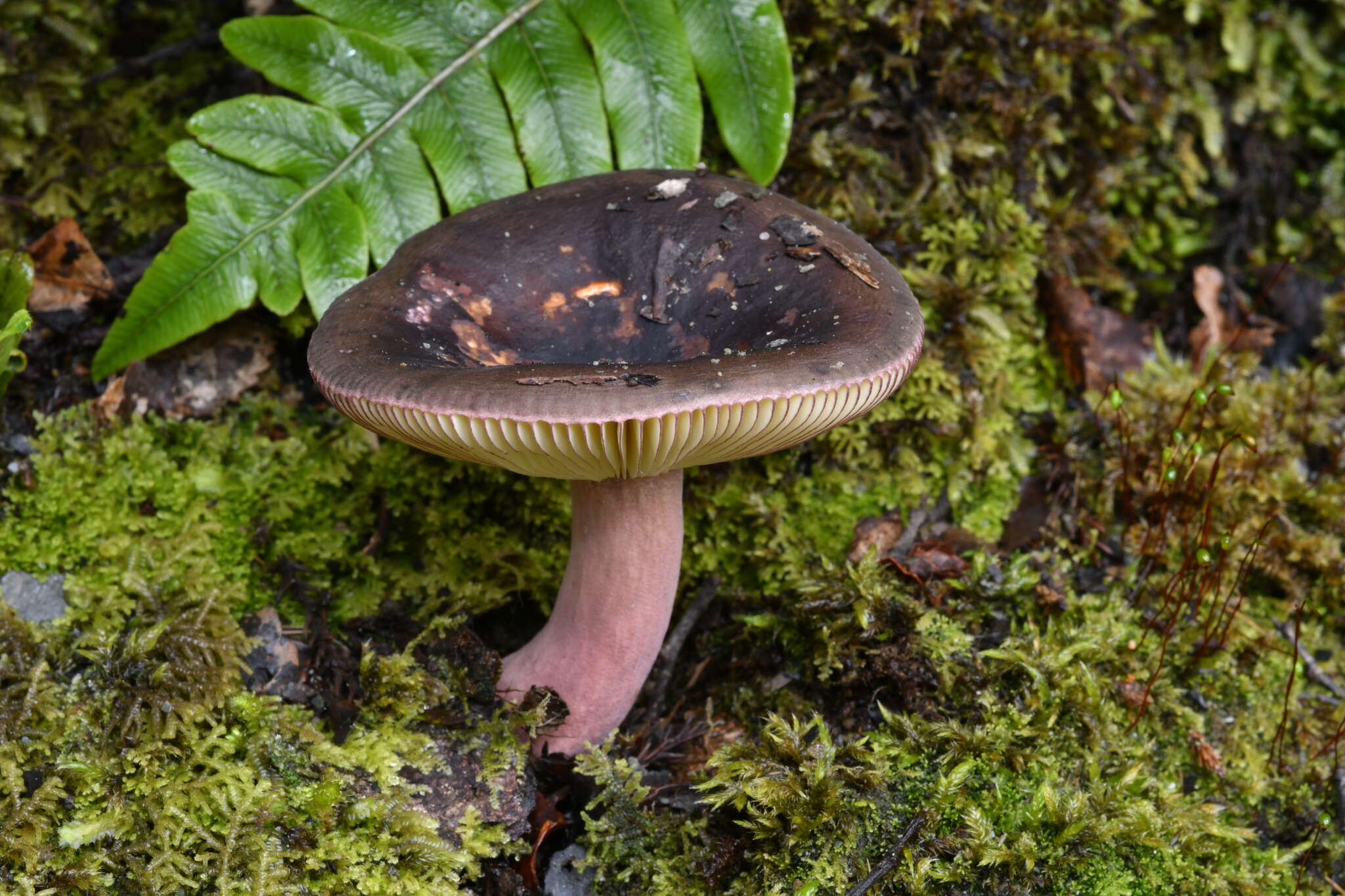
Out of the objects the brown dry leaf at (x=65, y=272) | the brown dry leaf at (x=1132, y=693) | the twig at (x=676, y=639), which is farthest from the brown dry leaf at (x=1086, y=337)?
the brown dry leaf at (x=65, y=272)

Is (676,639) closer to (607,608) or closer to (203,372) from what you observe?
(607,608)

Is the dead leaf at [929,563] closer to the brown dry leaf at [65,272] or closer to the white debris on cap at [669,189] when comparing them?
the white debris on cap at [669,189]

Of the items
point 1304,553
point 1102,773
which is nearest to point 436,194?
point 1102,773

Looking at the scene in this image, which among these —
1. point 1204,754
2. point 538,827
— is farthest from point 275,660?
point 1204,754

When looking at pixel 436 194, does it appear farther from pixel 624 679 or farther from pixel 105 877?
pixel 105 877

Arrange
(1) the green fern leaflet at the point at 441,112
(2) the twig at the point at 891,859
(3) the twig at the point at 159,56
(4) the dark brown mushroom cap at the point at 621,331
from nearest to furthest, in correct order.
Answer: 1. (4) the dark brown mushroom cap at the point at 621,331
2. (2) the twig at the point at 891,859
3. (1) the green fern leaflet at the point at 441,112
4. (3) the twig at the point at 159,56
